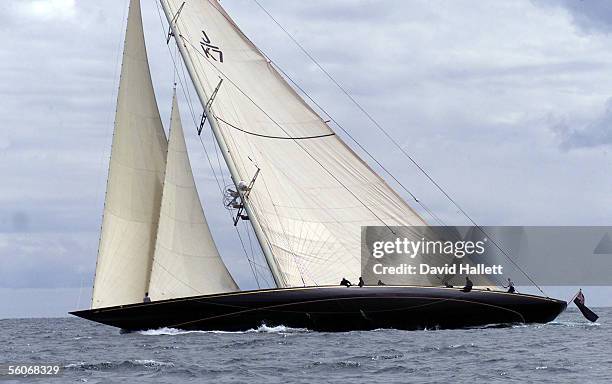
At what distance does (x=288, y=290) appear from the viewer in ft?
135

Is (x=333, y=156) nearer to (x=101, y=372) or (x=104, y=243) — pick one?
Answer: (x=104, y=243)

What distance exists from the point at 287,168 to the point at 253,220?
2606 millimetres

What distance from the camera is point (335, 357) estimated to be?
114 ft

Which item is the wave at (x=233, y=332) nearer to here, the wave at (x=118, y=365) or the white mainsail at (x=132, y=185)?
the white mainsail at (x=132, y=185)

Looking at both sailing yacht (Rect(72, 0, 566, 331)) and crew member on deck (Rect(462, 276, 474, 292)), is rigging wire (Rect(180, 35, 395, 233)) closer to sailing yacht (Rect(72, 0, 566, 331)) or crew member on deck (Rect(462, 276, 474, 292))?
sailing yacht (Rect(72, 0, 566, 331))

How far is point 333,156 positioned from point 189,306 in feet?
26.5

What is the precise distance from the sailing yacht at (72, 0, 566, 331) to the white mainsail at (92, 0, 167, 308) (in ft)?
0.17

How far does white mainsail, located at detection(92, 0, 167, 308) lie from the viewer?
4594 cm

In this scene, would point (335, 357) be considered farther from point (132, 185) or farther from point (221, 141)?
point (132, 185)

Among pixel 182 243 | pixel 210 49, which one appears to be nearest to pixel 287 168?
pixel 182 243

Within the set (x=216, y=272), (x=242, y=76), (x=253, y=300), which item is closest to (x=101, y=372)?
(x=253, y=300)

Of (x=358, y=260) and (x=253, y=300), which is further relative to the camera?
(x=358, y=260)

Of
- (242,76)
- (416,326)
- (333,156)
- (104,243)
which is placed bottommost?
(416,326)

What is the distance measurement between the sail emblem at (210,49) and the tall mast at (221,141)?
2.26ft
